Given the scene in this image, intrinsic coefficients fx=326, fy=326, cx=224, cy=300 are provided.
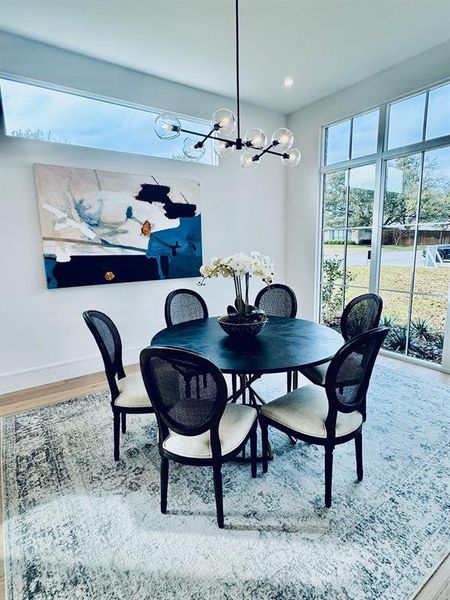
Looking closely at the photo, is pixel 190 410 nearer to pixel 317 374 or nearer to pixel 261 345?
pixel 261 345

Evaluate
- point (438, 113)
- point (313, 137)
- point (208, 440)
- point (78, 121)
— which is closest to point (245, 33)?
point (78, 121)

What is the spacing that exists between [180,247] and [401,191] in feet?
8.82

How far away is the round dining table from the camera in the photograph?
68.9 inches

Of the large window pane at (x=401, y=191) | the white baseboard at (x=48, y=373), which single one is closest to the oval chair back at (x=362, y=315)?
the large window pane at (x=401, y=191)

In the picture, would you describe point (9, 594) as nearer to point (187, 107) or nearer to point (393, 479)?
point (393, 479)

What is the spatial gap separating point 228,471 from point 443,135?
3.78 meters

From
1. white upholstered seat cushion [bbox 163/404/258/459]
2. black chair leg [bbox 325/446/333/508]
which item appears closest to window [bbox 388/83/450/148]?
black chair leg [bbox 325/446/333/508]

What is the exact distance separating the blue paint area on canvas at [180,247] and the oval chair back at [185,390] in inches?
101

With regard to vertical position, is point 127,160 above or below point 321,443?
above

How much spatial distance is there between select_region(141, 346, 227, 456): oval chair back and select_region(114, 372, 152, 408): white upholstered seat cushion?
440 millimetres

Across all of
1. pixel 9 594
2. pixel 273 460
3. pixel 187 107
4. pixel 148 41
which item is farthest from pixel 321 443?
pixel 187 107

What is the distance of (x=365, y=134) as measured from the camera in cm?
407

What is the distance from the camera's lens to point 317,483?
1963mm

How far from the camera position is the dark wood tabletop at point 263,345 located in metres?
1.76
